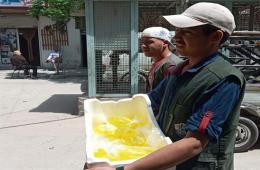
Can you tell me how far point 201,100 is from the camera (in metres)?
1.53

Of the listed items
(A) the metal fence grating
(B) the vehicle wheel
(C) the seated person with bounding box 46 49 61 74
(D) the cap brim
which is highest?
(D) the cap brim

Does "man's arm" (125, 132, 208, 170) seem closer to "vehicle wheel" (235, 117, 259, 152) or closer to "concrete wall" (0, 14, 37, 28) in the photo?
"vehicle wheel" (235, 117, 259, 152)

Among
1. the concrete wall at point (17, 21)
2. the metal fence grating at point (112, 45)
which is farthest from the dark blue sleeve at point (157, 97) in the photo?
the concrete wall at point (17, 21)

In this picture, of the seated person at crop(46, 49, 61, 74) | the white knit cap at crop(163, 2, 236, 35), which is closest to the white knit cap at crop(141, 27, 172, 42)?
the white knit cap at crop(163, 2, 236, 35)

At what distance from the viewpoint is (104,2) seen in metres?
7.67

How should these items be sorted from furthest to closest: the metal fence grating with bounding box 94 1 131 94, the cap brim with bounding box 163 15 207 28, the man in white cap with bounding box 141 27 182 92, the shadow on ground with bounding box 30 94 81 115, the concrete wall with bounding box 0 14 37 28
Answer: the concrete wall with bounding box 0 14 37 28 < the shadow on ground with bounding box 30 94 81 115 < the metal fence grating with bounding box 94 1 131 94 < the man in white cap with bounding box 141 27 182 92 < the cap brim with bounding box 163 15 207 28

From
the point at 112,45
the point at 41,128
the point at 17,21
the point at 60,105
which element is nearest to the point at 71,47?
the point at 17,21

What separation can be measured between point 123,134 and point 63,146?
4.58 meters

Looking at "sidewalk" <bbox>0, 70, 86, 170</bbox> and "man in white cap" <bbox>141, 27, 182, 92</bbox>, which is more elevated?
"man in white cap" <bbox>141, 27, 182, 92</bbox>

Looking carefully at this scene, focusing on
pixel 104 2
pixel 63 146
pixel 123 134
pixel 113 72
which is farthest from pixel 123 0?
pixel 123 134

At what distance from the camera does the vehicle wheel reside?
5.48 meters

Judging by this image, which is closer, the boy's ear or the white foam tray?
the boy's ear

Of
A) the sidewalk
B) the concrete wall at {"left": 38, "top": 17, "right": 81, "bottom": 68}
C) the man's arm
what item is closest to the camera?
the man's arm

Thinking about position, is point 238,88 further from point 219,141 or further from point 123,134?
point 123,134
